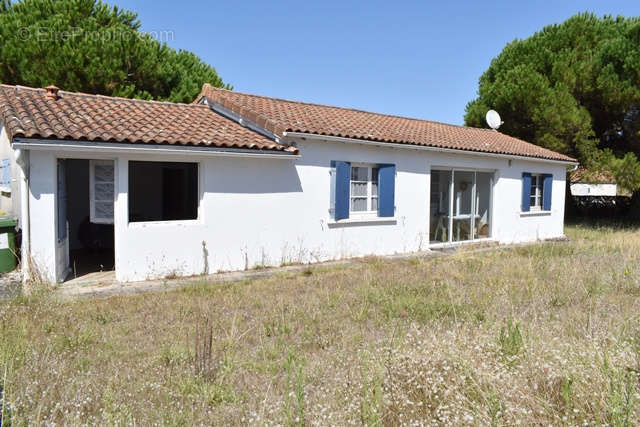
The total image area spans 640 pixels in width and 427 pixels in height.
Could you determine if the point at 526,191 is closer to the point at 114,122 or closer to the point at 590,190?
the point at 114,122

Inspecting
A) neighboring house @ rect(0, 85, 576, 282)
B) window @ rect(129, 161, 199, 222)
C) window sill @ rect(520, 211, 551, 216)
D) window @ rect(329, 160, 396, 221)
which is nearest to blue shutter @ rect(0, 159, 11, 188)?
neighboring house @ rect(0, 85, 576, 282)

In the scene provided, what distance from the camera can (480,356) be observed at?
13.3ft

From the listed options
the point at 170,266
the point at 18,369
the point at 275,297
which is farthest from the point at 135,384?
the point at 170,266

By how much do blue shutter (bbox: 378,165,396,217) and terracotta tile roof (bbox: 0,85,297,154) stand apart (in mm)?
3088

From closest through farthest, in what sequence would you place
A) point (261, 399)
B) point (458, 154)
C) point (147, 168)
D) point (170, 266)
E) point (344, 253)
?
point (261, 399) → point (170, 266) → point (344, 253) → point (458, 154) → point (147, 168)

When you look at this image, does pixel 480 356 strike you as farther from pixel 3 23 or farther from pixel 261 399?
pixel 3 23

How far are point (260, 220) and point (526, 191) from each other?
36.4 feet

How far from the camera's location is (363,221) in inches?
475

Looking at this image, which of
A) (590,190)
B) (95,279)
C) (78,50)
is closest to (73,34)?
(78,50)

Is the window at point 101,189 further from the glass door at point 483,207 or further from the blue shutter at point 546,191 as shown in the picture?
the blue shutter at point 546,191

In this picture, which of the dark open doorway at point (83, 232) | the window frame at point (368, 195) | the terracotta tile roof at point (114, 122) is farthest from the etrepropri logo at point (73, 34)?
the window frame at point (368, 195)

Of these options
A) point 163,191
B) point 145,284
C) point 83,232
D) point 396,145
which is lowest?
point 145,284

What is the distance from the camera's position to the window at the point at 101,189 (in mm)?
9188

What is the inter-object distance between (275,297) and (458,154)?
30.0 ft
